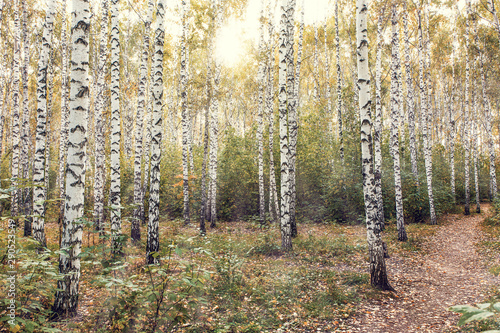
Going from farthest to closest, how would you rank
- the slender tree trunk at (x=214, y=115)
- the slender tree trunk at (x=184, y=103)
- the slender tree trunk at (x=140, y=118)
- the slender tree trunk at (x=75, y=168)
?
1. the slender tree trunk at (x=214, y=115)
2. the slender tree trunk at (x=184, y=103)
3. the slender tree trunk at (x=140, y=118)
4. the slender tree trunk at (x=75, y=168)

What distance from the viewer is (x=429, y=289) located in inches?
245

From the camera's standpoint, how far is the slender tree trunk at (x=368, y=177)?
596 cm

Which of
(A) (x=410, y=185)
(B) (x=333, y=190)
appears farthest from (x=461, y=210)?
(B) (x=333, y=190)

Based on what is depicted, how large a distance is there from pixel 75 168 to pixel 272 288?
4561mm

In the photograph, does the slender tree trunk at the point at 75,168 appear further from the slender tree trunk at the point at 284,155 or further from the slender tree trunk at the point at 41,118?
the slender tree trunk at the point at 284,155

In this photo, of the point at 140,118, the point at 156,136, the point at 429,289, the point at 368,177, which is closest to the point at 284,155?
the point at 368,177

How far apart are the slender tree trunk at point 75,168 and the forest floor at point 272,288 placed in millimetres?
305

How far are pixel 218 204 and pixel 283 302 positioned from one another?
39.3 ft

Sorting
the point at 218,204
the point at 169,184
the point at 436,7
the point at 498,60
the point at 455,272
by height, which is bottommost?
the point at 455,272

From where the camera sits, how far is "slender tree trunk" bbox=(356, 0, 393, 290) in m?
5.96

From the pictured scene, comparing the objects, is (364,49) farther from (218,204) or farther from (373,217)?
(218,204)

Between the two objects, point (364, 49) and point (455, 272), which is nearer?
point (364, 49)

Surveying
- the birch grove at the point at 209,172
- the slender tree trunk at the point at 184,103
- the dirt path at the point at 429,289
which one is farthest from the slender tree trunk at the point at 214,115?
the dirt path at the point at 429,289

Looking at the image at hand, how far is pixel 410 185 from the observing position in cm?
1457
